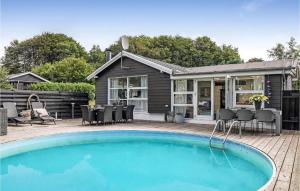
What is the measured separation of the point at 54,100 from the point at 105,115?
3.75 m

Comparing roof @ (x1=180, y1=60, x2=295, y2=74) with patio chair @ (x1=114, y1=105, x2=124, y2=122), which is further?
patio chair @ (x1=114, y1=105, x2=124, y2=122)

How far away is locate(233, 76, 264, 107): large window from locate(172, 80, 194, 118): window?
1951mm

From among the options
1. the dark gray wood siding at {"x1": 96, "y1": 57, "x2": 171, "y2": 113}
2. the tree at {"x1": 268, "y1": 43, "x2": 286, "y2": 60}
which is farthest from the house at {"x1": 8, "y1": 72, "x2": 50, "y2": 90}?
the tree at {"x1": 268, "y1": 43, "x2": 286, "y2": 60}

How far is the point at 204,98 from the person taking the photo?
1141 centimetres

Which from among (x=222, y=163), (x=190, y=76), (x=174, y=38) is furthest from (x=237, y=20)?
(x=174, y=38)

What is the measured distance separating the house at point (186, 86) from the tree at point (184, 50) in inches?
821

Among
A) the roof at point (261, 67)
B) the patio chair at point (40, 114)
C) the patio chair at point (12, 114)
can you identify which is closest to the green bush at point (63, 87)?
the patio chair at point (40, 114)

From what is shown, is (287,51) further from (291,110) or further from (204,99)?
(291,110)

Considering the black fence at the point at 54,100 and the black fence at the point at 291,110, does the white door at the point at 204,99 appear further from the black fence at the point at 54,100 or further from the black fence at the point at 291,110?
the black fence at the point at 54,100

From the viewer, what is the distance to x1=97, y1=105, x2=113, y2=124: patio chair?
1101cm

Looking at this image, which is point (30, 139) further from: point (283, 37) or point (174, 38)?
point (174, 38)

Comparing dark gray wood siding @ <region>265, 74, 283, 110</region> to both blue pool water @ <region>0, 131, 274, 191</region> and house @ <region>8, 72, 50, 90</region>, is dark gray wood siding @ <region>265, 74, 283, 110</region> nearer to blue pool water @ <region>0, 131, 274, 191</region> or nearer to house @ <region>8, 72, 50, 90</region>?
blue pool water @ <region>0, 131, 274, 191</region>

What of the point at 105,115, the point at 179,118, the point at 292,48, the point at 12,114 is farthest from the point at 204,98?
the point at 292,48

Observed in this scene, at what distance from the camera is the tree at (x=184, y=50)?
35.1 m
